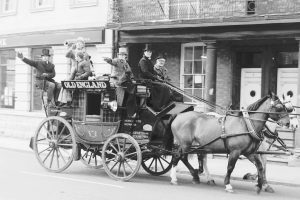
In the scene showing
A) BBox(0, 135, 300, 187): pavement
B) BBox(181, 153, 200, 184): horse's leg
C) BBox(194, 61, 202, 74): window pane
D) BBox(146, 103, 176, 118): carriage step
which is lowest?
BBox(0, 135, 300, 187): pavement

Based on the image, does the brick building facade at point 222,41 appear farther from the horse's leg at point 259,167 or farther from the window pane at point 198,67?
the horse's leg at point 259,167

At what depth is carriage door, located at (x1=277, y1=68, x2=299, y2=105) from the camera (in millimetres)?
15547

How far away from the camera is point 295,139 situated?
14.4m

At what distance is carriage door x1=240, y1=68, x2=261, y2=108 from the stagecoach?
5982 mm

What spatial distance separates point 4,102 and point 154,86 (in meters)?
13.4

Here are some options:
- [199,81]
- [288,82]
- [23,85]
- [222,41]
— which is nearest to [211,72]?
[222,41]

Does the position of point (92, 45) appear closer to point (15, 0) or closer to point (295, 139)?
point (15, 0)

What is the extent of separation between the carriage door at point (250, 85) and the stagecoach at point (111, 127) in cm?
598

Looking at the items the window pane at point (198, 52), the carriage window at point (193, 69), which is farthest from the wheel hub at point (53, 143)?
the window pane at point (198, 52)

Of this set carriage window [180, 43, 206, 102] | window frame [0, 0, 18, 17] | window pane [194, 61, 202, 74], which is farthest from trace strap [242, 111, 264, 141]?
window frame [0, 0, 18, 17]

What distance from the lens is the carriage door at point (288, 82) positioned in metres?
15.5

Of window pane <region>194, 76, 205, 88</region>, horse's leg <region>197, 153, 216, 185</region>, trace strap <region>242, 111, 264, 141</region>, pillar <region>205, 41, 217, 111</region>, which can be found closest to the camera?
trace strap <region>242, 111, 264, 141</region>

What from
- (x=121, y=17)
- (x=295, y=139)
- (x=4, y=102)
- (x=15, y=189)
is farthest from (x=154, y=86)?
(x=4, y=102)

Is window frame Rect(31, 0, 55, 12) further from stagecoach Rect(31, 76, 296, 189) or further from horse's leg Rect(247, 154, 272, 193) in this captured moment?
horse's leg Rect(247, 154, 272, 193)
